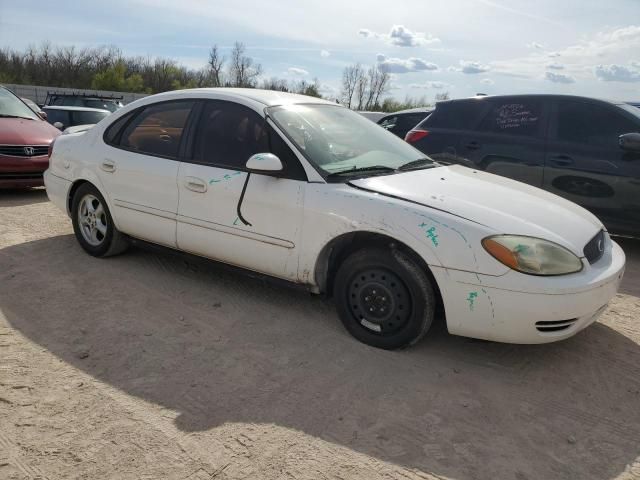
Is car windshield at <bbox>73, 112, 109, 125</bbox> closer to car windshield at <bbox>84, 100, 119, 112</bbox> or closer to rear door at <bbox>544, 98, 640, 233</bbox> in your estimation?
car windshield at <bbox>84, 100, 119, 112</bbox>

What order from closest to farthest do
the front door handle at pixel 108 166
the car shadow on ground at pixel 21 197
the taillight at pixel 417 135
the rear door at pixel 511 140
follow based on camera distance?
the front door handle at pixel 108 166 < the rear door at pixel 511 140 < the taillight at pixel 417 135 < the car shadow on ground at pixel 21 197

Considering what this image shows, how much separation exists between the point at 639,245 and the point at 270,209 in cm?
498

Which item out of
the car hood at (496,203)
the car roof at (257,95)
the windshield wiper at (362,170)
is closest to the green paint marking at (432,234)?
the car hood at (496,203)

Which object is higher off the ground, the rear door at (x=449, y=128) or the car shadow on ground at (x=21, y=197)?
the rear door at (x=449, y=128)

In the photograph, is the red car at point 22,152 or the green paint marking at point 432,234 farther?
the red car at point 22,152

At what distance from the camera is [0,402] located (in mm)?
2660

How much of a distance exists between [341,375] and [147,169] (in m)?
2.41

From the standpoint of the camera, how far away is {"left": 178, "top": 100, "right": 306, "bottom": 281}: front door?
3.58m

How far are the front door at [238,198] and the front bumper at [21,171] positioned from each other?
4453 mm

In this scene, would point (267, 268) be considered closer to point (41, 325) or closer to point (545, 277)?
point (41, 325)

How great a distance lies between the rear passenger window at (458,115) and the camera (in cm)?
650

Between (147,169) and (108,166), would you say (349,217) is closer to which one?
(147,169)

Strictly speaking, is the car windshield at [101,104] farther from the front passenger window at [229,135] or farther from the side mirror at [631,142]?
the side mirror at [631,142]

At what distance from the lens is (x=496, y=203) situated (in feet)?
10.9
